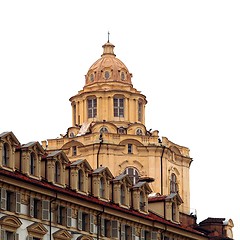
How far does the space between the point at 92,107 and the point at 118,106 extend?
3.93 m

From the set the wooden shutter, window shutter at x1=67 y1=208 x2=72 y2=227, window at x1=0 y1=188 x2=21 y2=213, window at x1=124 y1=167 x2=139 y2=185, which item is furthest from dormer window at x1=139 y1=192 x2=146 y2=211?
window at x1=124 y1=167 x2=139 y2=185

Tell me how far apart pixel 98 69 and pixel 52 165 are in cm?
8303

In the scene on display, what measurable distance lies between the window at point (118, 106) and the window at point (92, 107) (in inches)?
115

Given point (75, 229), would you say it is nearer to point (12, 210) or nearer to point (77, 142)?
point (12, 210)

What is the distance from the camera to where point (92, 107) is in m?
172

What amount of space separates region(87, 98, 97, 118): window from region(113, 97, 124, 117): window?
9.60 feet

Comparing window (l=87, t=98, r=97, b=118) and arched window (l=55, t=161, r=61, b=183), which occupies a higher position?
window (l=87, t=98, r=97, b=118)

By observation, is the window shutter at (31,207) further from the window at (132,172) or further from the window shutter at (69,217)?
the window at (132,172)

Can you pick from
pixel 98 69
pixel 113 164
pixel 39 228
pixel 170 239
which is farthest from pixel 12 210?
pixel 98 69

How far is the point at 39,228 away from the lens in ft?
291

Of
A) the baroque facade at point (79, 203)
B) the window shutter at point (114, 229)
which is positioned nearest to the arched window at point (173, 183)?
the baroque facade at point (79, 203)

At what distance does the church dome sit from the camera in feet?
570

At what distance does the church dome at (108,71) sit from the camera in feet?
570

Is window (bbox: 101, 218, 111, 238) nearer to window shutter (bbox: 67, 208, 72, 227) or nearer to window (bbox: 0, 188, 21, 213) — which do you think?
window shutter (bbox: 67, 208, 72, 227)
